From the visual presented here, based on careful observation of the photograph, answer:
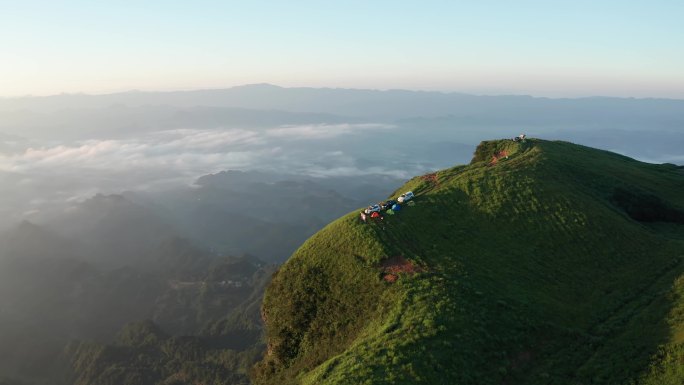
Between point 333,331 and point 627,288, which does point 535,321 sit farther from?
point 333,331

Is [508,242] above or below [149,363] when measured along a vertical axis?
above

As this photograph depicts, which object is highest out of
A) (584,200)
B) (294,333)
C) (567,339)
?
(584,200)

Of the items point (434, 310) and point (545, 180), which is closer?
point (434, 310)

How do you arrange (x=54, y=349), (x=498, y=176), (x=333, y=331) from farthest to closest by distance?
(x=54, y=349)
(x=498, y=176)
(x=333, y=331)

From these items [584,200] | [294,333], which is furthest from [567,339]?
[584,200]

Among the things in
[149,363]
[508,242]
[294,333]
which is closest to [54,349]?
[149,363]

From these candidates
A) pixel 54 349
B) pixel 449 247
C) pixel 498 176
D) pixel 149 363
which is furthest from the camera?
pixel 54 349
